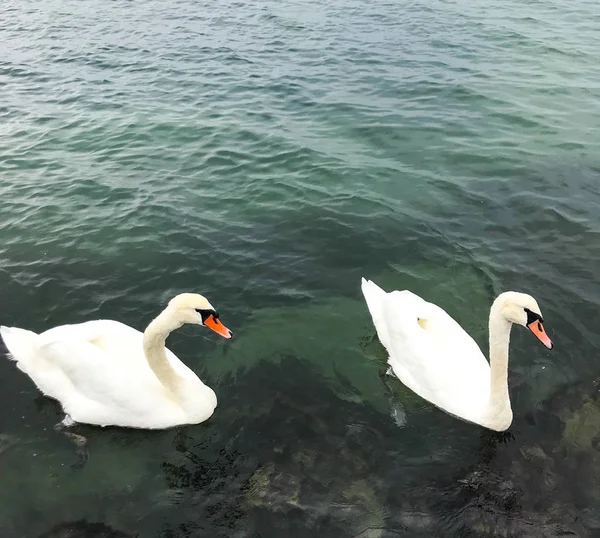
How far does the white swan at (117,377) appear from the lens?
6.57 metres

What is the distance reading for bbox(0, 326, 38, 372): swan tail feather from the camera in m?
7.12

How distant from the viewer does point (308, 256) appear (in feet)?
32.8

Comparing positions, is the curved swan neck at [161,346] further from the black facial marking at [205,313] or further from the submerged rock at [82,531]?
the submerged rock at [82,531]

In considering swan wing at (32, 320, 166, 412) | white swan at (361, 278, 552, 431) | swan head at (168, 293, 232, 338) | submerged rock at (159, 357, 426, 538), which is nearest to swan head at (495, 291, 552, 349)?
white swan at (361, 278, 552, 431)

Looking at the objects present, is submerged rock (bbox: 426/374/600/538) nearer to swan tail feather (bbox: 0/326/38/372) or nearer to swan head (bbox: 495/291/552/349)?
swan head (bbox: 495/291/552/349)

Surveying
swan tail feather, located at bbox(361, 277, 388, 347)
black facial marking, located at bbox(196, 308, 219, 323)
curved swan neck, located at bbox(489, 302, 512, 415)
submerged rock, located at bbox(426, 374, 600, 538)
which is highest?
black facial marking, located at bbox(196, 308, 219, 323)

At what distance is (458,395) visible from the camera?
22.7 feet

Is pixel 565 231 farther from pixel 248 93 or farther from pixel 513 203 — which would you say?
pixel 248 93

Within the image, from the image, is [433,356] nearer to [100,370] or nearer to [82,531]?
[100,370]

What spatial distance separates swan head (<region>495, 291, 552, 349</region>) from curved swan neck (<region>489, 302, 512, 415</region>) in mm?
146

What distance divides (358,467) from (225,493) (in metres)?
1.54

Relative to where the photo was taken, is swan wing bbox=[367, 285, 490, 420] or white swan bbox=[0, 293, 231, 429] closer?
white swan bbox=[0, 293, 231, 429]

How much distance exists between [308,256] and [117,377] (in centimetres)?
436

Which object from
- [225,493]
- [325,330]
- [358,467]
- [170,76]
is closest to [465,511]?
[358,467]
